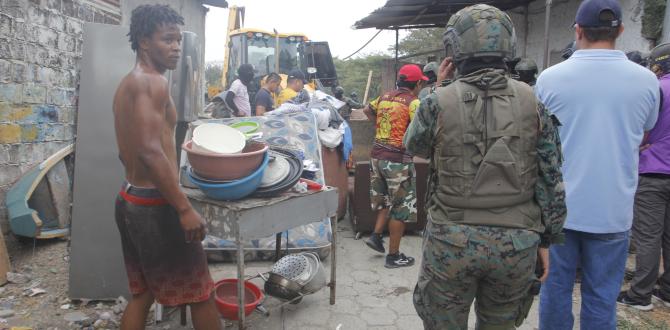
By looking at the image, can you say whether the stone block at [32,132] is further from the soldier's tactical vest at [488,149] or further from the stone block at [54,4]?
the soldier's tactical vest at [488,149]

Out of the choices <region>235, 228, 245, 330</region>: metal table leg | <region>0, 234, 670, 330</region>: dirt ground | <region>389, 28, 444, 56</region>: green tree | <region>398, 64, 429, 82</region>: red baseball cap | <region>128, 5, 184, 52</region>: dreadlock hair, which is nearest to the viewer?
<region>128, 5, 184, 52</region>: dreadlock hair

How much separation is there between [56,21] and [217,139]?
2924 mm

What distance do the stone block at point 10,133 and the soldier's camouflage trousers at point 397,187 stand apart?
3239 mm

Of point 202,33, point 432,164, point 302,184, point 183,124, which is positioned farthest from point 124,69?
point 202,33

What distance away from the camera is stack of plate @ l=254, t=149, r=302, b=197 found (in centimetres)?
284

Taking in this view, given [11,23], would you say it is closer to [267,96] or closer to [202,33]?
[267,96]

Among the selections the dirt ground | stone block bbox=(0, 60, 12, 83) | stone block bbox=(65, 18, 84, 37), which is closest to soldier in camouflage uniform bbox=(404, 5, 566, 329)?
the dirt ground

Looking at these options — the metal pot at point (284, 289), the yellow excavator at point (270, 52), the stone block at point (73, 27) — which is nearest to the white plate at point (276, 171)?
the metal pot at point (284, 289)

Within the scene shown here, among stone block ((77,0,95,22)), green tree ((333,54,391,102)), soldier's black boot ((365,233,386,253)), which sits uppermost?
green tree ((333,54,391,102))

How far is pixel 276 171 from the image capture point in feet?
9.59

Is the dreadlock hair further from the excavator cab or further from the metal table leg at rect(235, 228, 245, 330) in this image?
the excavator cab

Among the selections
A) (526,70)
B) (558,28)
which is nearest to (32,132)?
(526,70)

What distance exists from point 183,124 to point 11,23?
1602 millimetres

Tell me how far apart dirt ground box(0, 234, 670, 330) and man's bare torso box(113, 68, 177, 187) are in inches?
53.6
